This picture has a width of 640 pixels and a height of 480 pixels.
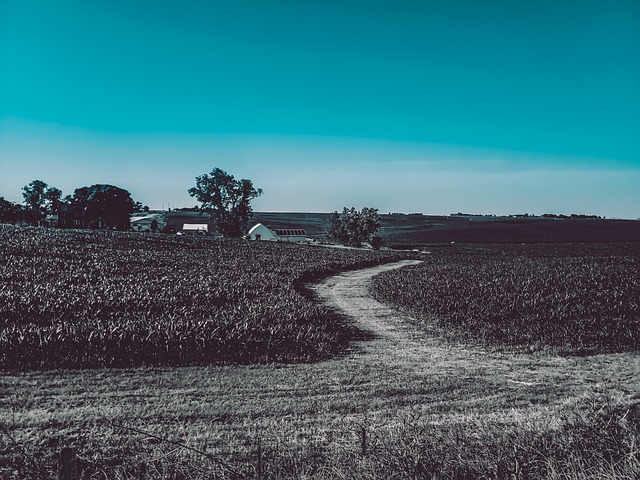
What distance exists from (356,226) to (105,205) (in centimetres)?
4954

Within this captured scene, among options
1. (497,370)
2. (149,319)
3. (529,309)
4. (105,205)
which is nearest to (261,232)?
(105,205)

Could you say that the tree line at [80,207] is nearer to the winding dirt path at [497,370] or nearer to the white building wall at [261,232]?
the white building wall at [261,232]

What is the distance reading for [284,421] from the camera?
8414 millimetres

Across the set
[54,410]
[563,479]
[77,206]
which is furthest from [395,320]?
[77,206]

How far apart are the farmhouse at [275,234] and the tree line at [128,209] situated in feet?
15.1

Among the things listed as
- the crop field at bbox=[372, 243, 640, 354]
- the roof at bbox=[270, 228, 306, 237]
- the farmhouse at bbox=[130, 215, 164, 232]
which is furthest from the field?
the farmhouse at bbox=[130, 215, 164, 232]

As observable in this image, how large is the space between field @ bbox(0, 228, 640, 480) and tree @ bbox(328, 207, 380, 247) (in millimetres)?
74888

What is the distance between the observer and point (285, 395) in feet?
32.5

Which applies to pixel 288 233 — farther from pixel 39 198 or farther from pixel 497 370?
pixel 497 370

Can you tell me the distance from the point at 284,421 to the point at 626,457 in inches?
203

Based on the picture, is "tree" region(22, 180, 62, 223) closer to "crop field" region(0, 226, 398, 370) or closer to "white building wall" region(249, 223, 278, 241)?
"white building wall" region(249, 223, 278, 241)

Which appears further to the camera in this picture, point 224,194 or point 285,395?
point 224,194

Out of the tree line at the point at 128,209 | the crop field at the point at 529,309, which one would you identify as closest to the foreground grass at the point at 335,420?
the crop field at the point at 529,309

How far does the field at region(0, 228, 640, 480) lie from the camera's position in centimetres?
576
